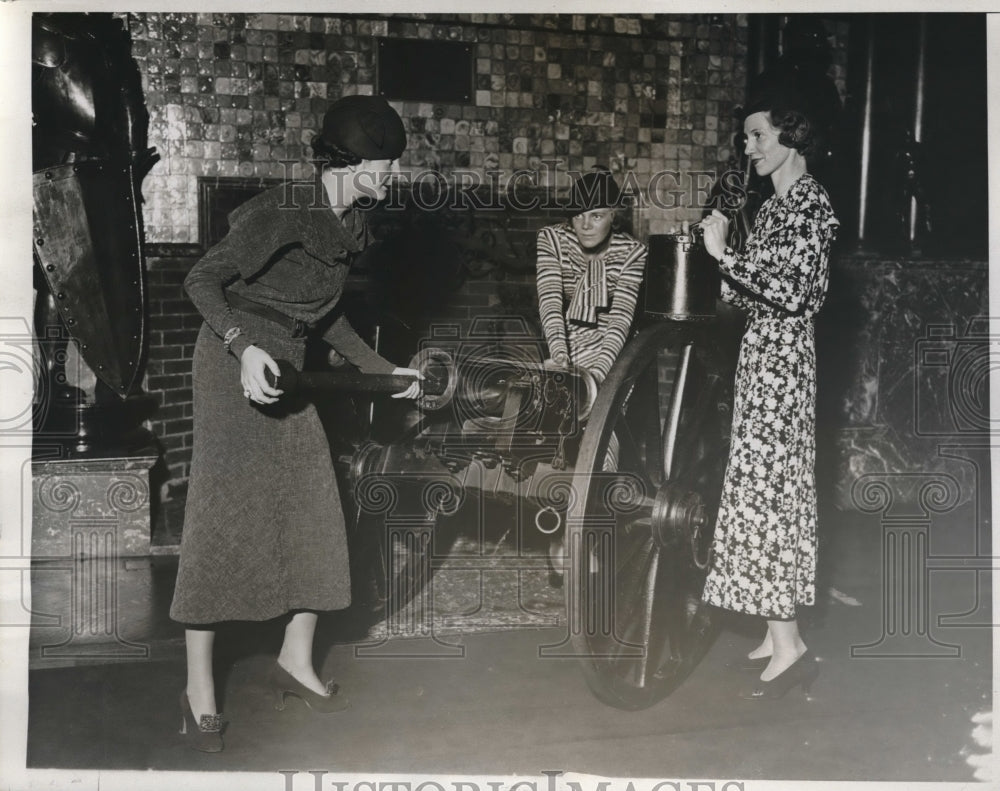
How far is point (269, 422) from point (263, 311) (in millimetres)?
319

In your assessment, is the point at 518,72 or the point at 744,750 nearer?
the point at 744,750

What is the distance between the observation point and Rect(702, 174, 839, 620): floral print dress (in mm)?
2891

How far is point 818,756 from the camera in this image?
2943mm

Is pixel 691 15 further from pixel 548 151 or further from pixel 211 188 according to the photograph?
pixel 211 188

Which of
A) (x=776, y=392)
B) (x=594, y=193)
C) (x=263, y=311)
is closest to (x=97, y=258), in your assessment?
(x=263, y=311)

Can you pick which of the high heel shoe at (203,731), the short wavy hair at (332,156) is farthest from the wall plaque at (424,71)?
the high heel shoe at (203,731)

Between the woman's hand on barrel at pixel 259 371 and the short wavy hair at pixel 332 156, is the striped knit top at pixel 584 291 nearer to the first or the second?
the short wavy hair at pixel 332 156

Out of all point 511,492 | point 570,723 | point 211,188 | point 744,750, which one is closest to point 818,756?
point 744,750

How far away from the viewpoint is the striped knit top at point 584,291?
3186 mm

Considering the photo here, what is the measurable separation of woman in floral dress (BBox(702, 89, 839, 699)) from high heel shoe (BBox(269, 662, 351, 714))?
1.26 m

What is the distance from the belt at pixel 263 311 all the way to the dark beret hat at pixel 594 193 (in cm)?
103

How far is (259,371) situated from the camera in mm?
2602

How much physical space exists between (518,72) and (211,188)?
110 cm

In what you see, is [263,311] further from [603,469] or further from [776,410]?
[776,410]
